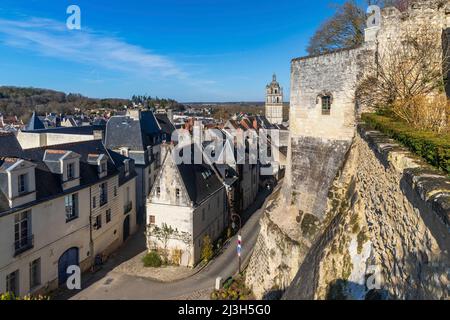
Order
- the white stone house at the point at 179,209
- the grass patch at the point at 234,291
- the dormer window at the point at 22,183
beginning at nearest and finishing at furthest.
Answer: the dormer window at the point at 22,183 < the grass patch at the point at 234,291 < the white stone house at the point at 179,209

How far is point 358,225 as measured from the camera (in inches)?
361

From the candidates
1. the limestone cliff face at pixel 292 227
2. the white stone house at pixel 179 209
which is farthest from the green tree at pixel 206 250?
the limestone cliff face at pixel 292 227

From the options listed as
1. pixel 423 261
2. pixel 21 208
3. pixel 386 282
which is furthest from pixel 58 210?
pixel 423 261

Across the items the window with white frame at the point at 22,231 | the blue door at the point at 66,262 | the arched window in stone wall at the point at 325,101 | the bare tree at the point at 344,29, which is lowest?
the blue door at the point at 66,262

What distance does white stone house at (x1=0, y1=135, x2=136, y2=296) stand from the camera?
1528cm

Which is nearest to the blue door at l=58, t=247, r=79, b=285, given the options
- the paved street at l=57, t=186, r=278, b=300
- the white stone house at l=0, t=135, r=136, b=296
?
the white stone house at l=0, t=135, r=136, b=296

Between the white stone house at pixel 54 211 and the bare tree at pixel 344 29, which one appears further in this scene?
the bare tree at pixel 344 29

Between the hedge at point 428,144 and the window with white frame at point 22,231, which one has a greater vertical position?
the hedge at point 428,144

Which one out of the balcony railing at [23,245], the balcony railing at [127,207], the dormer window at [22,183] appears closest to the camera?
the balcony railing at [23,245]

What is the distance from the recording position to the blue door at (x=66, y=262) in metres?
18.6

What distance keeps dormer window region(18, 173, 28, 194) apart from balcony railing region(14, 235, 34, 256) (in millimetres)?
2210

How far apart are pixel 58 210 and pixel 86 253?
374 cm

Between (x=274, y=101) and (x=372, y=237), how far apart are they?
2637 inches

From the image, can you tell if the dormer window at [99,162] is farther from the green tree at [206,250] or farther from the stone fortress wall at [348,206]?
the stone fortress wall at [348,206]
